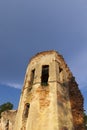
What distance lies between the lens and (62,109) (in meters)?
13.8

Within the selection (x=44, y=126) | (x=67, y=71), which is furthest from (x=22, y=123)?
(x=67, y=71)

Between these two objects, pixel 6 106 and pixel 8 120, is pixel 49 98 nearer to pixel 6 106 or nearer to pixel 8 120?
pixel 8 120

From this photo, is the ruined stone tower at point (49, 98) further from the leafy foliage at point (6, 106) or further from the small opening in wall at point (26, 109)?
the leafy foliage at point (6, 106)

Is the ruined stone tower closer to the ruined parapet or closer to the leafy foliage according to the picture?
the ruined parapet

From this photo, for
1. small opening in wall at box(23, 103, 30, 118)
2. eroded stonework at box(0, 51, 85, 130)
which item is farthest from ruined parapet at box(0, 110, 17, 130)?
small opening in wall at box(23, 103, 30, 118)

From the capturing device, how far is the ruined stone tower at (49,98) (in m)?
13.2

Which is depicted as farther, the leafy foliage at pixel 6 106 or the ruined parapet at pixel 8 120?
the leafy foliage at pixel 6 106

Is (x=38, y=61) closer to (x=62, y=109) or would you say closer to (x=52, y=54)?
(x=52, y=54)

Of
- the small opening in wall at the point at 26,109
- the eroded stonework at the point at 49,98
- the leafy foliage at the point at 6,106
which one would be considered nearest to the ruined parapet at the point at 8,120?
the eroded stonework at the point at 49,98

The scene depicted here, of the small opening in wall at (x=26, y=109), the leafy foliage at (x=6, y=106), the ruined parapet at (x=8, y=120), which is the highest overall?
the leafy foliage at (x=6, y=106)

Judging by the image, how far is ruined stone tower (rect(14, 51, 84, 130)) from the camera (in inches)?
518

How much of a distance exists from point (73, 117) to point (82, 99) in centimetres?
220

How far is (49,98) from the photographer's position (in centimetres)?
1417

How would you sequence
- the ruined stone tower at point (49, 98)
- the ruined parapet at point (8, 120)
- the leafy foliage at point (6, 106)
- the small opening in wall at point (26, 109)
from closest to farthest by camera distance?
the ruined stone tower at point (49, 98) < the small opening in wall at point (26, 109) < the ruined parapet at point (8, 120) < the leafy foliage at point (6, 106)
